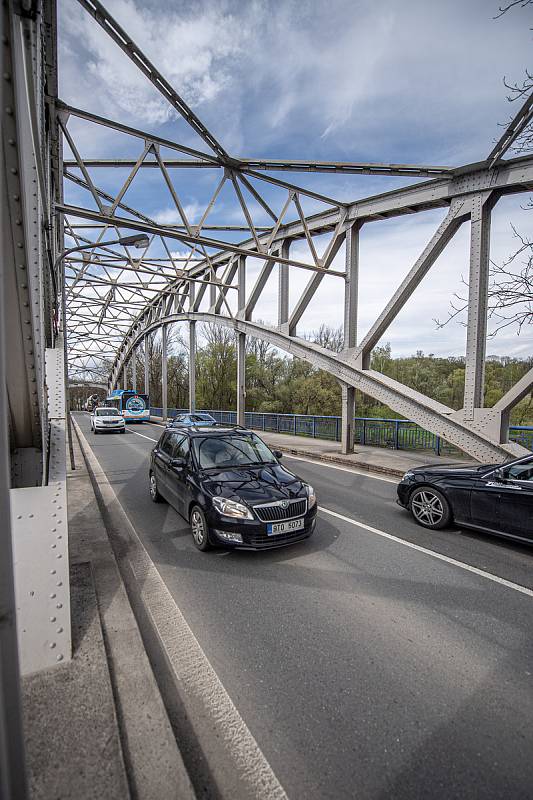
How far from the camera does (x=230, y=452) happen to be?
587cm

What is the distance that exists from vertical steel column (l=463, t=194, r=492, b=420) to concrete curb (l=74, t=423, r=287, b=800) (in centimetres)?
847

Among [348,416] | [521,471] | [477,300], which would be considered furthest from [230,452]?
[348,416]

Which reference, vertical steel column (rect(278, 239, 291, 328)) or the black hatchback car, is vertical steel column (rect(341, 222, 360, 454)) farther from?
the black hatchback car

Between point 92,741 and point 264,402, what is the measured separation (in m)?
30.2

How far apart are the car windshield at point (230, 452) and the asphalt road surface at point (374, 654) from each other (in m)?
1.16

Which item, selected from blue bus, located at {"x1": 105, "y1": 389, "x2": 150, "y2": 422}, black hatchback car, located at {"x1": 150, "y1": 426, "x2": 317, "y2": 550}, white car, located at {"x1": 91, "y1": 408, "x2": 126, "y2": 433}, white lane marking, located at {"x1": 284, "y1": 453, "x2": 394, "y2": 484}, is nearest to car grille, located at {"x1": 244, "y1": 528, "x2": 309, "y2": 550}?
black hatchback car, located at {"x1": 150, "y1": 426, "x2": 317, "y2": 550}

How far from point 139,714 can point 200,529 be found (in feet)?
9.03

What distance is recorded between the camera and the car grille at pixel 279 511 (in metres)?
4.59

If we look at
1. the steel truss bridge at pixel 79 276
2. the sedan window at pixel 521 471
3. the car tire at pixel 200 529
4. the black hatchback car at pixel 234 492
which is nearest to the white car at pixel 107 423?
the steel truss bridge at pixel 79 276

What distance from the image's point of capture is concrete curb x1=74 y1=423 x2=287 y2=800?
200cm

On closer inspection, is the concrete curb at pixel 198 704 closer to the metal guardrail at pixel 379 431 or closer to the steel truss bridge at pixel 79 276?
the steel truss bridge at pixel 79 276

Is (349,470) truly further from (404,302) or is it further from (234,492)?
(234,492)

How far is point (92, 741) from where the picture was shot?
6.62 feet

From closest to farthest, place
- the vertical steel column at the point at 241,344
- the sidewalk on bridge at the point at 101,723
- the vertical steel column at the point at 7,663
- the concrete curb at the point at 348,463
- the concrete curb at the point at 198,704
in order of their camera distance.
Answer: the vertical steel column at the point at 7,663 → the sidewalk on bridge at the point at 101,723 → the concrete curb at the point at 198,704 → the concrete curb at the point at 348,463 → the vertical steel column at the point at 241,344
